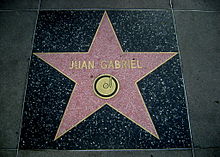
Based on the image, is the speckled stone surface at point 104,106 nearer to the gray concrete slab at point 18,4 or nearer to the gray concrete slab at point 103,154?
the gray concrete slab at point 103,154

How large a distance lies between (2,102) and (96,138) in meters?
1.14

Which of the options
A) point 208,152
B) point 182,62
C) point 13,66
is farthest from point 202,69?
point 13,66

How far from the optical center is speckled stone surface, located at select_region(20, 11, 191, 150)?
73.3 inches

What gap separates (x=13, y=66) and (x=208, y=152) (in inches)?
94.8

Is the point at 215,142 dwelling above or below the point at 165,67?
below

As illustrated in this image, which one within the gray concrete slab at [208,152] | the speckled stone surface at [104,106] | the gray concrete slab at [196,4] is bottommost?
the gray concrete slab at [208,152]

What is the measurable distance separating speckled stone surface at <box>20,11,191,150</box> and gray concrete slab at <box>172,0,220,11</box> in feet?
0.71

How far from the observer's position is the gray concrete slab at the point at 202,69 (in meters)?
1.92

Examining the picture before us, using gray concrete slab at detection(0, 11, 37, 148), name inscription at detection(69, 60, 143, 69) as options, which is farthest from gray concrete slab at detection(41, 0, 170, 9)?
name inscription at detection(69, 60, 143, 69)

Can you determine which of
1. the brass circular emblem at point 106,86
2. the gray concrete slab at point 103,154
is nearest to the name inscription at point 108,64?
the brass circular emblem at point 106,86

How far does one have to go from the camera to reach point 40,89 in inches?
80.4

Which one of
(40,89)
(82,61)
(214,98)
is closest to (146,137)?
(214,98)

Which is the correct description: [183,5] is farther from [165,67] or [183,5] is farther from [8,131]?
[8,131]

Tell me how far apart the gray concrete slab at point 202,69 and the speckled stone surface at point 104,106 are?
0.11 meters
